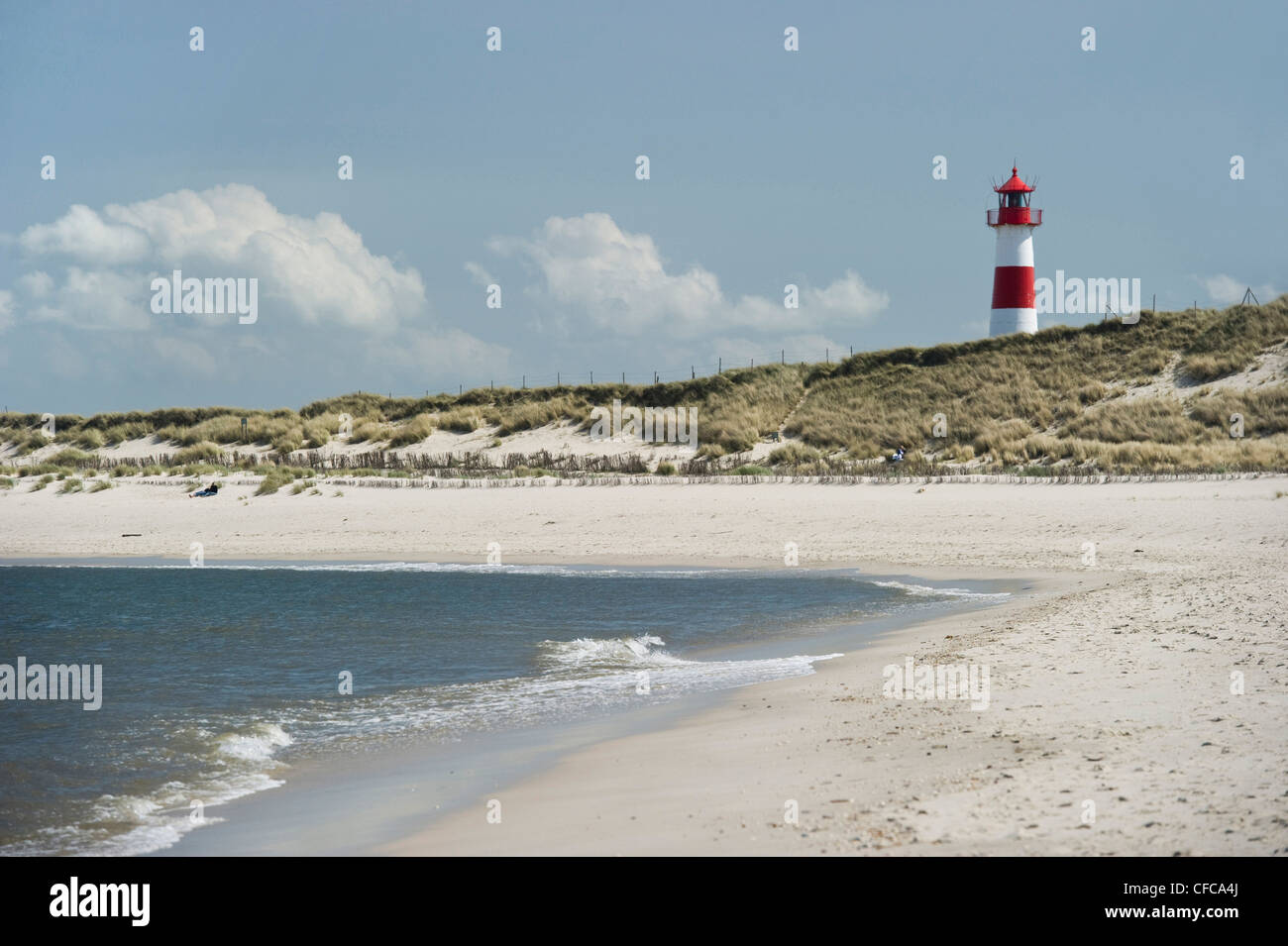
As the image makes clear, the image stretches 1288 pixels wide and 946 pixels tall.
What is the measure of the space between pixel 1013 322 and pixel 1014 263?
7.54 feet

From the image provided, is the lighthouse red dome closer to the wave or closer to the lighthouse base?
the lighthouse base

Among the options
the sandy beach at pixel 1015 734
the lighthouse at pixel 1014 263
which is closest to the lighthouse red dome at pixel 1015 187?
the lighthouse at pixel 1014 263

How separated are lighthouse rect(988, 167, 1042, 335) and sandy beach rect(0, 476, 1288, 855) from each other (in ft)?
87.4

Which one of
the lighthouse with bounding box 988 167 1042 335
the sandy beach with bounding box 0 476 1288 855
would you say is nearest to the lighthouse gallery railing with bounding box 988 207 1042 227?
the lighthouse with bounding box 988 167 1042 335

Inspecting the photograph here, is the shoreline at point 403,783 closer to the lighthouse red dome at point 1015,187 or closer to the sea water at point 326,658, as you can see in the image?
the sea water at point 326,658

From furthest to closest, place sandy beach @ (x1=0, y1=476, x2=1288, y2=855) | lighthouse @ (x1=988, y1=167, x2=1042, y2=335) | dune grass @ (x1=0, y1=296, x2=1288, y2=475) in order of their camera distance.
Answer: lighthouse @ (x1=988, y1=167, x2=1042, y2=335) < dune grass @ (x1=0, y1=296, x2=1288, y2=475) < sandy beach @ (x1=0, y1=476, x2=1288, y2=855)

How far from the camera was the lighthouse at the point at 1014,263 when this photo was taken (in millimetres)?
44375

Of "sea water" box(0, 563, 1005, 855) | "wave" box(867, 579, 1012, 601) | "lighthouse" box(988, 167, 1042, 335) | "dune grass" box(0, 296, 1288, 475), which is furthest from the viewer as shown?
"lighthouse" box(988, 167, 1042, 335)

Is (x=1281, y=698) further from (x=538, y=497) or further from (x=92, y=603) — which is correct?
(x=538, y=497)

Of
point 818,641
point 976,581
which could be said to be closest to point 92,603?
point 818,641

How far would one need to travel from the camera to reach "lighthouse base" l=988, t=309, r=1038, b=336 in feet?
148

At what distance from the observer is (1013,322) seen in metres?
45.6

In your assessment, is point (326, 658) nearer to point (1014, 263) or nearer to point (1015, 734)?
point (1015, 734)
